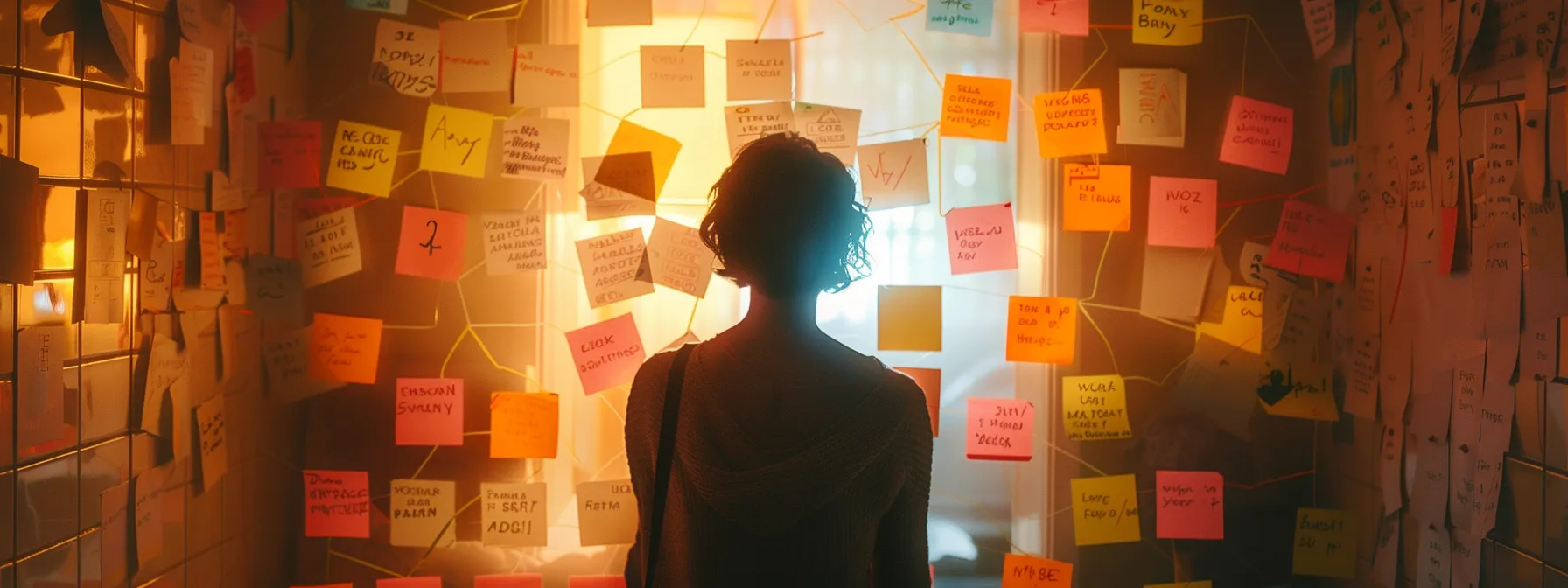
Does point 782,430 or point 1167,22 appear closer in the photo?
point 782,430

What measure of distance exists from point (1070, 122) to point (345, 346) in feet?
4.36

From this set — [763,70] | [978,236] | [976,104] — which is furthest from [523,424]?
[976,104]

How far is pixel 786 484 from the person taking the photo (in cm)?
108

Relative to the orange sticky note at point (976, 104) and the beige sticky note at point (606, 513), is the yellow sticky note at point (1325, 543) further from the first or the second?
the beige sticky note at point (606, 513)

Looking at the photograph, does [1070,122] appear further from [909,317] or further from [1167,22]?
[909,317]

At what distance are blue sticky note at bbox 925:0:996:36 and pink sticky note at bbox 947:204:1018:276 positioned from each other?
1.01 feet

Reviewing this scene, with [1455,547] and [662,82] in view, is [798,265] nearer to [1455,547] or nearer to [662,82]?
[662,82]

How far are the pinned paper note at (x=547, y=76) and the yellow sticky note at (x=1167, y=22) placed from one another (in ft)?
3.21

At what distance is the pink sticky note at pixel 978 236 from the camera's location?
183 cm

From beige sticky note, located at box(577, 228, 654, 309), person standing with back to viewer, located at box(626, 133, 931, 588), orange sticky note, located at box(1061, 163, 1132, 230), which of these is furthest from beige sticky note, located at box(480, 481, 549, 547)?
orange sticky note, located at box(1061, 163, 1132, 230)

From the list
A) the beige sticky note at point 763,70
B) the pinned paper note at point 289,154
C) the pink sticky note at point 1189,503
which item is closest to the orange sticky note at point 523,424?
the pinned paper note at point 289,154

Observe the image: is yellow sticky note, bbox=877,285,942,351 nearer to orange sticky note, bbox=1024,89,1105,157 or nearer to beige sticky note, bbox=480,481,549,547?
orange sticky note, bbox=1024,89,1105,157

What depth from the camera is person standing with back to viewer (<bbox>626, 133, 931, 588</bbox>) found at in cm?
109

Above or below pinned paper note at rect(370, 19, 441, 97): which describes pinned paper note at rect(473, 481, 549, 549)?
below
